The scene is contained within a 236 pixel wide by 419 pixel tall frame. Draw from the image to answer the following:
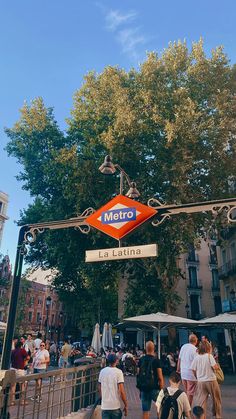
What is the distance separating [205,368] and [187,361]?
2.12ft

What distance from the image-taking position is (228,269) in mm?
27031

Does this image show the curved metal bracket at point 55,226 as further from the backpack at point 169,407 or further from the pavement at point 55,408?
the backpack at point 169,407

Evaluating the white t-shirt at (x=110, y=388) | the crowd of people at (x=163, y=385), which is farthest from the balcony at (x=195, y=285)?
the white t-shirt at (x=110, y=388)

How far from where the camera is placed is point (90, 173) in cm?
1880

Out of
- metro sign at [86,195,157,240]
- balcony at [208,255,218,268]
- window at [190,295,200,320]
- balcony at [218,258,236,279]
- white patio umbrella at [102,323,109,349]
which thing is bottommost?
white patio umbrella at [102,323,109,349]

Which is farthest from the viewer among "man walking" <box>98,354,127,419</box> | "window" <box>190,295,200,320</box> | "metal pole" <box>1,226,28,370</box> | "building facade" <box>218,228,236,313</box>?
"window" <box>190,295,200,320</box>

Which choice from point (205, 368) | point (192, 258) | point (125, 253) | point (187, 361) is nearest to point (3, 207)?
point (192, 258)

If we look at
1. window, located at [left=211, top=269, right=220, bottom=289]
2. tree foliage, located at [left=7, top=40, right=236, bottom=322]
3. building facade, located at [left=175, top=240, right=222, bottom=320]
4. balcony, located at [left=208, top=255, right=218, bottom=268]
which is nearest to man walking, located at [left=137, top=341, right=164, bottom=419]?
tree foliage, located at [left=7, top=40, right=236, bottom=322]

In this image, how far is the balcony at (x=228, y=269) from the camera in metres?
25.8

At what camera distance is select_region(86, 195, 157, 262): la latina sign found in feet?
18.1

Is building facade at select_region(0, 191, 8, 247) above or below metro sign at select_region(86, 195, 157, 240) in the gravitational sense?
above

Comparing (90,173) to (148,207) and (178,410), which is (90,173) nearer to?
(148,207)

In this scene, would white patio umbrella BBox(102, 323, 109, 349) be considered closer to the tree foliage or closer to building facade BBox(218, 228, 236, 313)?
the tree foliage

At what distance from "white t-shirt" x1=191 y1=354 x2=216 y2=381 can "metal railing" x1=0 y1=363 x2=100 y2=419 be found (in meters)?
2.08
